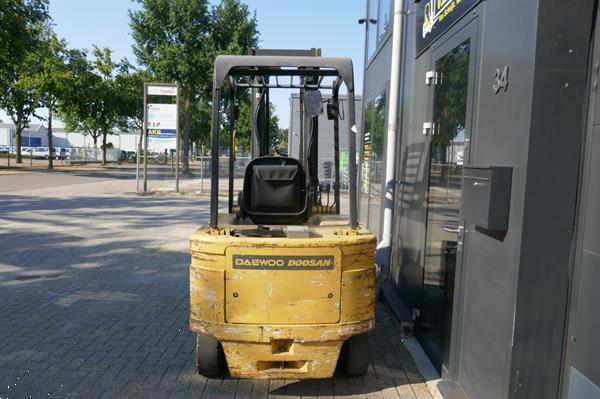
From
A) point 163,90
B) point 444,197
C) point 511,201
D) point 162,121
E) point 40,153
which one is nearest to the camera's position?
point 511,201

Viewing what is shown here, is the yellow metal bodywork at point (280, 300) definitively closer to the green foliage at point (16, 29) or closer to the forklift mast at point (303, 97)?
the forklift mast at point (303, 97)

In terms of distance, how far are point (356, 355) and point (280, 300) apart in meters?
0.90

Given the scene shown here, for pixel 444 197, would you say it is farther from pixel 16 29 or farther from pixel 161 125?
pixel 16 29

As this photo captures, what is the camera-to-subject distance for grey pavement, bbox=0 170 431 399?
402 cm

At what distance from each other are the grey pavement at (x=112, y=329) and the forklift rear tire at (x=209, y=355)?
0.14m

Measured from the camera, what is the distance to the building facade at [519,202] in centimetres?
267

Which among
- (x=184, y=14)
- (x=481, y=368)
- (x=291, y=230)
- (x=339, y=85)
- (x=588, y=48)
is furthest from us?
(x=184, y=14)

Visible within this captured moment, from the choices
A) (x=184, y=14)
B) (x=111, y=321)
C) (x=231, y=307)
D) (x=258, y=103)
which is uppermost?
(x=184, y=14)

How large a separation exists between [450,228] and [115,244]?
7549 millimetres

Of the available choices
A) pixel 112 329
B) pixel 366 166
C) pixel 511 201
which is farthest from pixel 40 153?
pixel 511 201

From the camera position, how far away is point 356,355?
159 inches

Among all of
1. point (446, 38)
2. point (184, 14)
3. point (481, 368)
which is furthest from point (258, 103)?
point (184, 14)

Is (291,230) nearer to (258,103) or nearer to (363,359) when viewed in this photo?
(363,359)

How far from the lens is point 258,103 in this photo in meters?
5.87
